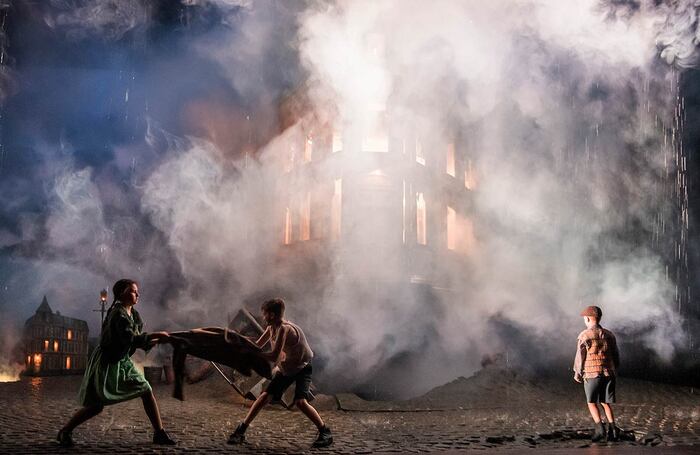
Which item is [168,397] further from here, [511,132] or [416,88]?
[511,132]

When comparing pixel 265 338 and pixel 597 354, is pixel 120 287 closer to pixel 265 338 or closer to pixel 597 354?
pixel 265 338

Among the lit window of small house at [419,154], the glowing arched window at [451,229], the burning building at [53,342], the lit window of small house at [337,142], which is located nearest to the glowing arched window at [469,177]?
the glowing arched window at [451,229]

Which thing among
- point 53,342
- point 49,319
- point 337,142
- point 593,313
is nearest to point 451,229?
point 337,142

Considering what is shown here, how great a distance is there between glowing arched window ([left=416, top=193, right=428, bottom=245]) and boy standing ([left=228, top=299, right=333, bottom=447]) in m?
13.2

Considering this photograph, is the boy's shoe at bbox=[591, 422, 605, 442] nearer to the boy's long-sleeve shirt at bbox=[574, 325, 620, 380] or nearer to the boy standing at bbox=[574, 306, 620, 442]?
the boy standing at bbox=[574, 306, 620, 442]

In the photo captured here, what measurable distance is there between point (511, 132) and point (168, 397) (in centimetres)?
1383

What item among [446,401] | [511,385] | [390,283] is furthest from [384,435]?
[390,283]

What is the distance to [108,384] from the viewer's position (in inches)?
213

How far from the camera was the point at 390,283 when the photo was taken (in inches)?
667

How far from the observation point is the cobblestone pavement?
5.78m

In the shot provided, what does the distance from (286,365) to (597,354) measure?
3.79 metres

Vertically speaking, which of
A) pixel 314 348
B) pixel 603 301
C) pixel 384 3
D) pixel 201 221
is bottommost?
pixel 314 348

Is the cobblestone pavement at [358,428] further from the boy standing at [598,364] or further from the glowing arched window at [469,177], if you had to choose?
the glowing arched window at [469,177]

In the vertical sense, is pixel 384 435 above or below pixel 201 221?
below
